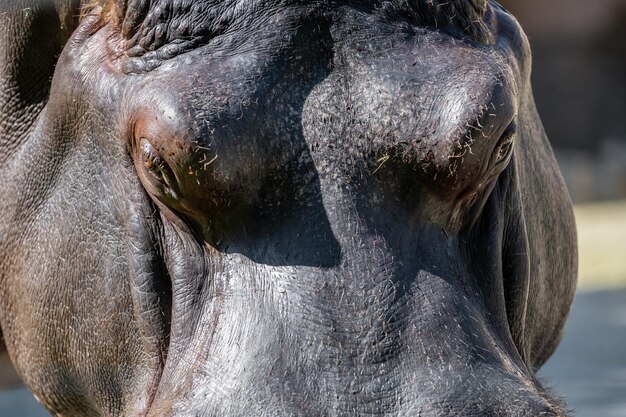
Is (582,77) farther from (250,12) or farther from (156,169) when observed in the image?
(156,169)

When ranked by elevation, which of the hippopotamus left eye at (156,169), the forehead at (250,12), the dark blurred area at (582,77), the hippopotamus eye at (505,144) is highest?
the forehead at (250,12)

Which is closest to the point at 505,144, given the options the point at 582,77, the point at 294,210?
the point at 294,210

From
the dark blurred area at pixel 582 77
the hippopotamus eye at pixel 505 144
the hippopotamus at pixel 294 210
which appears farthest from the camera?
the dark blurred area at pixel 582 77

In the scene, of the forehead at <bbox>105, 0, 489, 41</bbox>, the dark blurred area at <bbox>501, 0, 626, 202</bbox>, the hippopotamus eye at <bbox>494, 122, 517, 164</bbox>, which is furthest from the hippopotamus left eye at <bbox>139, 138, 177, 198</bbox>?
the dark blurred area at <bbox>501, 0, 626, 202</bbox>

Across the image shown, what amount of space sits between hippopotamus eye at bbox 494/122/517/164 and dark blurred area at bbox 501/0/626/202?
1594 cm

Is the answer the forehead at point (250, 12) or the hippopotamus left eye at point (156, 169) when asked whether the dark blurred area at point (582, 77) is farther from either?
the hippopotamus left eye at point (156, 169)

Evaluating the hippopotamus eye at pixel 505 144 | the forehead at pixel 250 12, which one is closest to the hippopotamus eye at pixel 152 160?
the forehead at pixel 250 12

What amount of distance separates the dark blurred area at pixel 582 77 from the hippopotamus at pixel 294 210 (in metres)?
15.9

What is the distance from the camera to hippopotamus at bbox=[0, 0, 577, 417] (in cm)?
292

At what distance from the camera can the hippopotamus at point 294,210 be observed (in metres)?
2.92

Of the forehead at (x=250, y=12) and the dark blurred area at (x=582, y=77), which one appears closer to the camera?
the forehead at (x=250, y=12)

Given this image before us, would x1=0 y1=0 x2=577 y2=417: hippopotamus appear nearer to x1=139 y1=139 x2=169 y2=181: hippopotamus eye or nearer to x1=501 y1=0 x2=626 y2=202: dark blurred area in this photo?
x1=139 y1=139 x2=169 y2=181: hippopotamus eye

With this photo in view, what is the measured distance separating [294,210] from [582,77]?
58.5 feet

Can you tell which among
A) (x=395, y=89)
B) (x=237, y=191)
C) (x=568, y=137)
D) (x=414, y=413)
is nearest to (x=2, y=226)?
(x=237, y=191)
